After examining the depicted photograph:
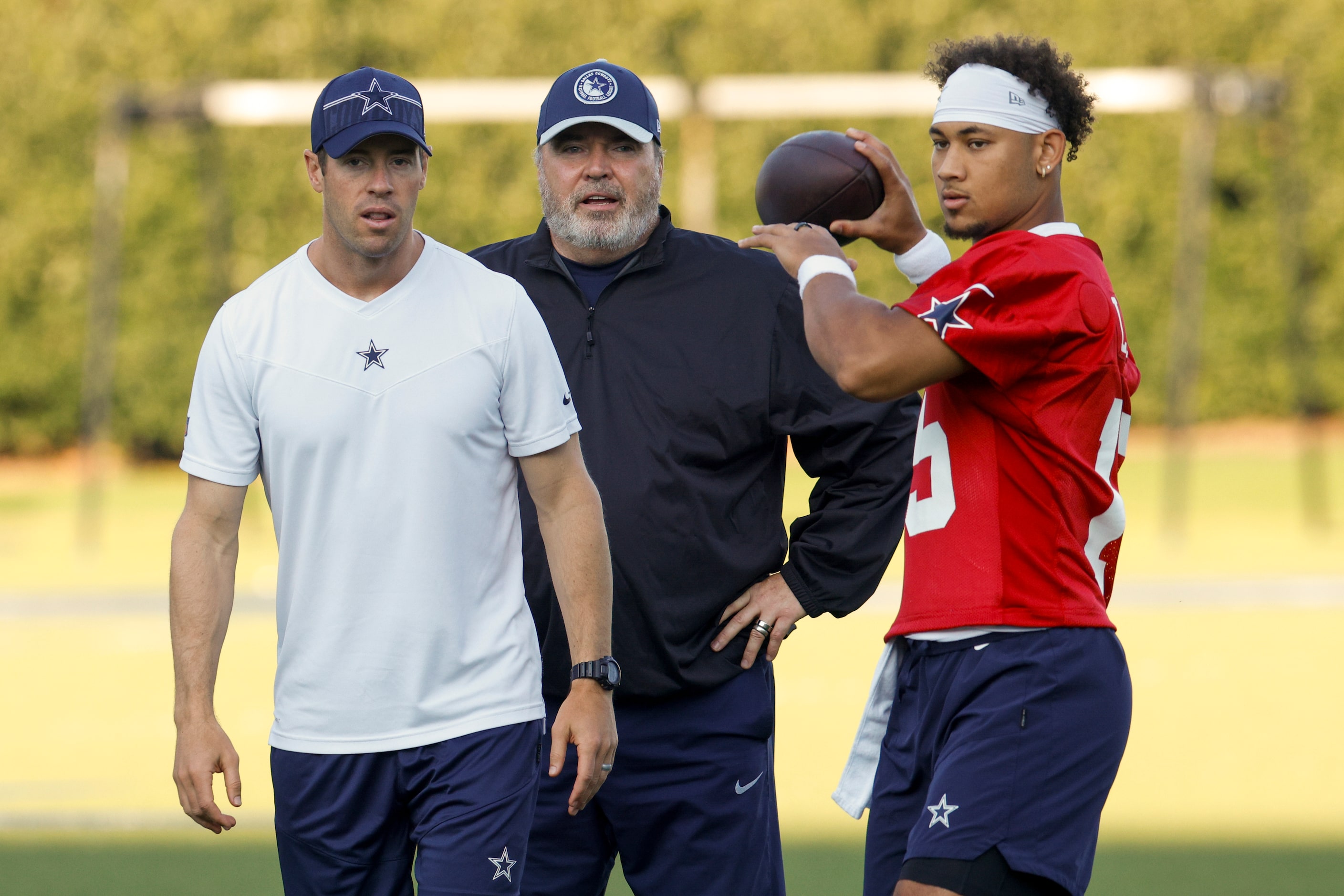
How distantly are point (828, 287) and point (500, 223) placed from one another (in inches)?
647

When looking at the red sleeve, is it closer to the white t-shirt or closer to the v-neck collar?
the white t-shirt

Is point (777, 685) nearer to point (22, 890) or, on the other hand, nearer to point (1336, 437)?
point (22, 890)

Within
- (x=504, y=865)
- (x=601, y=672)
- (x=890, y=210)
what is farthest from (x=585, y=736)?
(x=890, y=210)

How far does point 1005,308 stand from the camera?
275 cm

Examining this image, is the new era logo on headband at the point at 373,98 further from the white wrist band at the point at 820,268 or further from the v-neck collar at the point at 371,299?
the white wrist band at the point at 820,268

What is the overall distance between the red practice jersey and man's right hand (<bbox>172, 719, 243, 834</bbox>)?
4.13ft

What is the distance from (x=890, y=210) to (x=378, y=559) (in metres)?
1.37

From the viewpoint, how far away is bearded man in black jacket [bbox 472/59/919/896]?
3.44m

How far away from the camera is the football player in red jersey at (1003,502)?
2723 millimetres

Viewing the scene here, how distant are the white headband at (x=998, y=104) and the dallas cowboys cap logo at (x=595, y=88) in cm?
80

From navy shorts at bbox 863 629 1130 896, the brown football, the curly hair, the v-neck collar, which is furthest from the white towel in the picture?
the v-neck collar

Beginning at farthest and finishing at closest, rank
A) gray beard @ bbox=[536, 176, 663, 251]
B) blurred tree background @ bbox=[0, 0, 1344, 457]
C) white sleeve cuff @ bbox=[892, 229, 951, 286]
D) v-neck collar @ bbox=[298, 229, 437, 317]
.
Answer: blurred tree background @ bbox=[0, 0, 1344, 457] < gray beard @ bbox=[536, 176, 663, 251] < white sleeve cuff @ bbox=[892, 229, 951, 286] < v-neck collar @ bbox=[298, 229, 437, 317]

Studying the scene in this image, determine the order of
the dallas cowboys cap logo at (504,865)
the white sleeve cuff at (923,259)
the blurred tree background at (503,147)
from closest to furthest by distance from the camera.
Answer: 1. the dallas cowboys cap logo at (504,865)
2. the white sleeve cuff at (923,259)
3. the blurred tree background at (503,147)

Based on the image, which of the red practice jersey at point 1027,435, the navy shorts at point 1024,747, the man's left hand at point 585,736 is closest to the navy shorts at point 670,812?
the man's left hand at point 585,736
